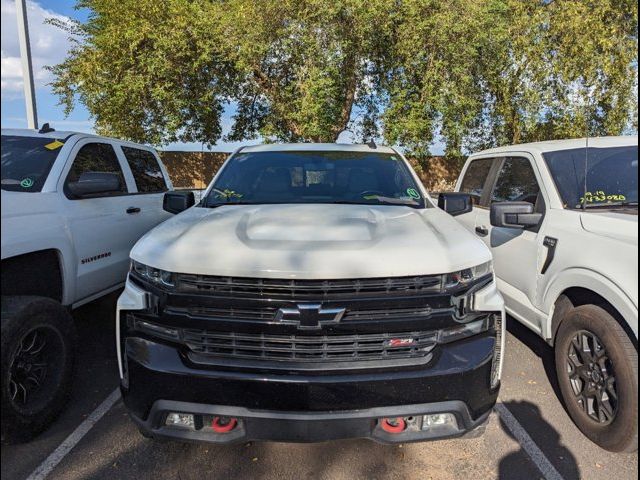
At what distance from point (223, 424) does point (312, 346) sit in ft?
1.91

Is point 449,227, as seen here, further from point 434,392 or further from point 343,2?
point 343,2

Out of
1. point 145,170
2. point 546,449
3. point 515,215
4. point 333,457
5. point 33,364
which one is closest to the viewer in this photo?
point 333,457

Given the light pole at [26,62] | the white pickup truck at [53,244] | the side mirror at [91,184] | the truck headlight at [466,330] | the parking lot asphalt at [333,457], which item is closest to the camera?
the truck headlight at [466,330]

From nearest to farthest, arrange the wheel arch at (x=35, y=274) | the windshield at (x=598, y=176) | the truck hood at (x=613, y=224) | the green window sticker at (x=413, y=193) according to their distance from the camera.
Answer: the truck hood at (x=613, y=224)
the wheel arch at (x=35, y=274)
the windshield at (x=598, y=176)
the green window sticker at (x=413, y=193)

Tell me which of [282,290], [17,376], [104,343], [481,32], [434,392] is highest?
[481,32]

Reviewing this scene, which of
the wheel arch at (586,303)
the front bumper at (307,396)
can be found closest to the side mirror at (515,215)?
the wheel arch at (586,303)

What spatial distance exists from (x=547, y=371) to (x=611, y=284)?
1.42m

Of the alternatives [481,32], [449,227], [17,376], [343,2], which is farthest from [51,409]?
[481,32]

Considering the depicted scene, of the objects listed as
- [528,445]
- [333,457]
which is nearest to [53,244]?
[333,457]

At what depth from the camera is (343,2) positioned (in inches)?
465

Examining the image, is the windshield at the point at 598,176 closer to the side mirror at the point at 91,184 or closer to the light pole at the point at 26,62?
the side mirror at the point at 91,184

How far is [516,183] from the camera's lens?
172 inches

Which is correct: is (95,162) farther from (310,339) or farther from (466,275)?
(466,275)

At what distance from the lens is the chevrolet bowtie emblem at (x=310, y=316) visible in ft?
6.99
